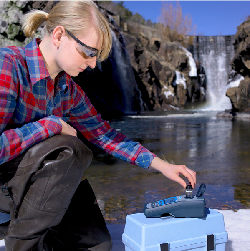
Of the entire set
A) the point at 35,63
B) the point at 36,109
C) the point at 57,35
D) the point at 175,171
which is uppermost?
the point at 57,35

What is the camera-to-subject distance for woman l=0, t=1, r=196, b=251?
4.52 ft

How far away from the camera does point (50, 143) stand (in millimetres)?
1419

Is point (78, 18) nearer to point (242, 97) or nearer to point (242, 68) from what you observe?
point (242, 97)

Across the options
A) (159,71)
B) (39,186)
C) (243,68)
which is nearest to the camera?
(39,186)

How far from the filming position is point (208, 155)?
5.45 meters

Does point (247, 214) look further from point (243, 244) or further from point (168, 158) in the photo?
point (168, 158)

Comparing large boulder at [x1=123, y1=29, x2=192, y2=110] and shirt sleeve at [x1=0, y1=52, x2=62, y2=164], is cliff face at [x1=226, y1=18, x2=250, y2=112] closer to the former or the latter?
large boulder at [x1=123, y1=29, x2=192, y2=110]

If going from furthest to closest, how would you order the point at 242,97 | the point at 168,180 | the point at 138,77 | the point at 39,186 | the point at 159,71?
the point at 159,71 → the point at 138,77 → the point at 242,97 → the point at 168,180 → the point at 39,186

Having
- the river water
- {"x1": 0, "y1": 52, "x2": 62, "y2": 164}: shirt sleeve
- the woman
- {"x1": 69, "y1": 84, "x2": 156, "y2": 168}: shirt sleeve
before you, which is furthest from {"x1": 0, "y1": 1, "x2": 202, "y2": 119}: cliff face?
{"x1": 0, "y1": 52, "x2": 62, "y2": 164}: shirt sleeve

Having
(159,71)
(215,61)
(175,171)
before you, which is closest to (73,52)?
(175,171)

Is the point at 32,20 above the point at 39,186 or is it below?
above

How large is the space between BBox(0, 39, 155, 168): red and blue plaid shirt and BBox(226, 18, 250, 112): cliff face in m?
15.4

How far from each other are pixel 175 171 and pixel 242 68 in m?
17.1

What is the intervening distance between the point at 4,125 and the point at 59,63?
412 mm
